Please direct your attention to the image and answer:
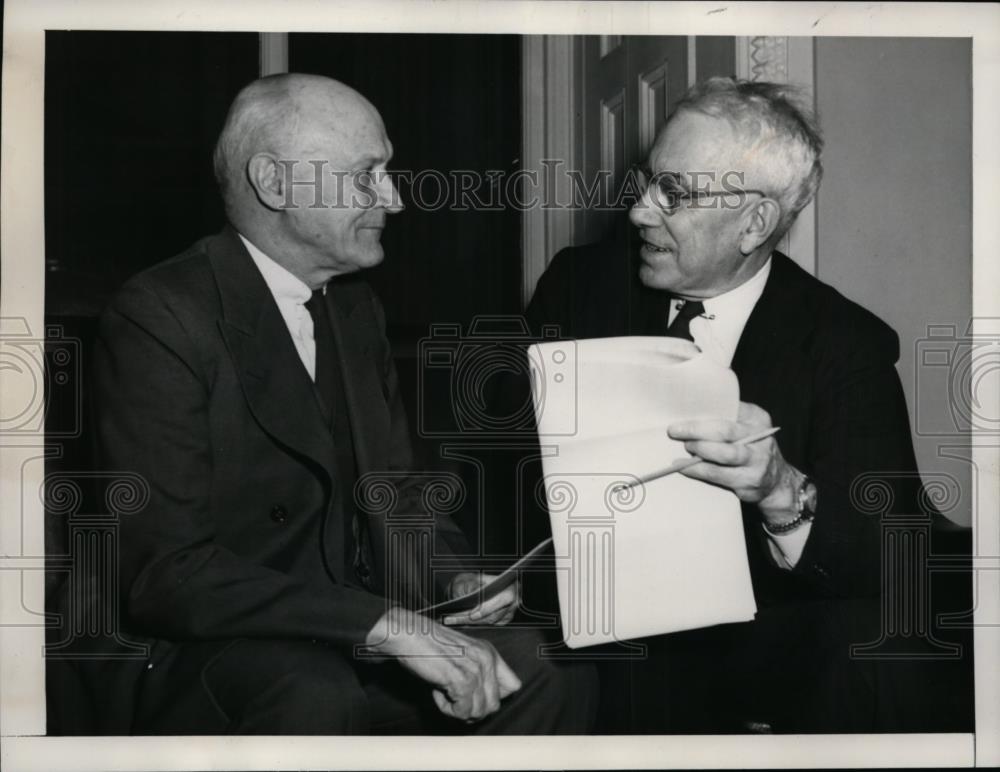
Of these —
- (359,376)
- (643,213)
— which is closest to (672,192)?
(643,213)

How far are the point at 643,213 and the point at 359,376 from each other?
0.58 m

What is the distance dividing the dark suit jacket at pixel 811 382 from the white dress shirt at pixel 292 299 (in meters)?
0.40

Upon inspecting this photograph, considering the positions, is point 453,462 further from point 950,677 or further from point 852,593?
point 950,677

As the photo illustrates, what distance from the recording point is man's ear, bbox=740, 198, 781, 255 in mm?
2188

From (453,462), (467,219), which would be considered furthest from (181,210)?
(453,462)

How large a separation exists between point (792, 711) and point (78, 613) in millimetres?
1267

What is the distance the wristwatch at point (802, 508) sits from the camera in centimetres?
217

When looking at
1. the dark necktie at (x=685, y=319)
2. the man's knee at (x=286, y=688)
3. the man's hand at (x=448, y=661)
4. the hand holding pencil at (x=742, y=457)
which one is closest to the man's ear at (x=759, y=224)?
the dark necktie at (x=685, y=319)

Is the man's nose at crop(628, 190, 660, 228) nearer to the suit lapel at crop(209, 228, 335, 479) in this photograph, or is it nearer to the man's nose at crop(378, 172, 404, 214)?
the man's nose at crop(378, 172, 404, 214)

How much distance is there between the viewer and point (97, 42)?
2209 mm

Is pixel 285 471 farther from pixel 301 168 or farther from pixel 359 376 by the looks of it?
pixel 301 168

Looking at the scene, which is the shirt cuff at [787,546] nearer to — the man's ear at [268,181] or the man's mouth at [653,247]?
the man's mouth at [653,247]

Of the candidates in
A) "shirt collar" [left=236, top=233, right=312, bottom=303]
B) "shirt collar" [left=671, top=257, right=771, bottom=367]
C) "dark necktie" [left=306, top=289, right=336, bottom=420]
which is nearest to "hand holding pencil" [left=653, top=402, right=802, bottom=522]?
"shirt collar" [left=671, top=257, right=771, bottom=367]

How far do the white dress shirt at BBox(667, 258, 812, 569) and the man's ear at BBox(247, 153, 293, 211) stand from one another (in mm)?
707
